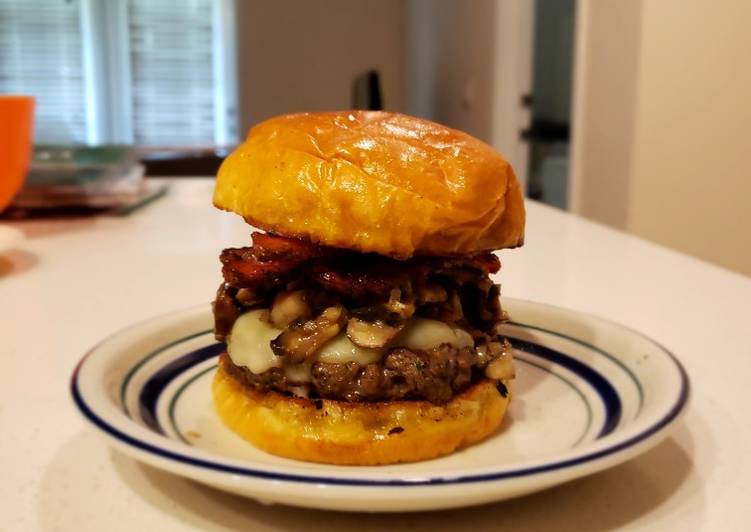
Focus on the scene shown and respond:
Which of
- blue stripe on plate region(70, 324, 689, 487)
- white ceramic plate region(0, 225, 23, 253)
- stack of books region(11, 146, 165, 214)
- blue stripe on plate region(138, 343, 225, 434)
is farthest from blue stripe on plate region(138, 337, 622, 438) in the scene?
stack of books region(11, 146, 165, 214)

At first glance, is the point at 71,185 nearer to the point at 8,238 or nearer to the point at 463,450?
the point at 8,238

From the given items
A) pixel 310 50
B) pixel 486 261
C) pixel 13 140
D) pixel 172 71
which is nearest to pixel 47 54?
pixel 172 71

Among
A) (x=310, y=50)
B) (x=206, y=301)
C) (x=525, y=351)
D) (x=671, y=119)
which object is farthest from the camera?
(x=310, y=50)

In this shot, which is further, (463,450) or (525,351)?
(525,351)

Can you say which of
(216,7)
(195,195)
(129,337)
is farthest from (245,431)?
(216,7)

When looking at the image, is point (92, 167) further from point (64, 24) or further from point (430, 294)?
point (64, 24)

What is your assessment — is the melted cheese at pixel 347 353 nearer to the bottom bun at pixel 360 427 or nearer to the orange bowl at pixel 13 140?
the bottom bun at pixel 360 427
